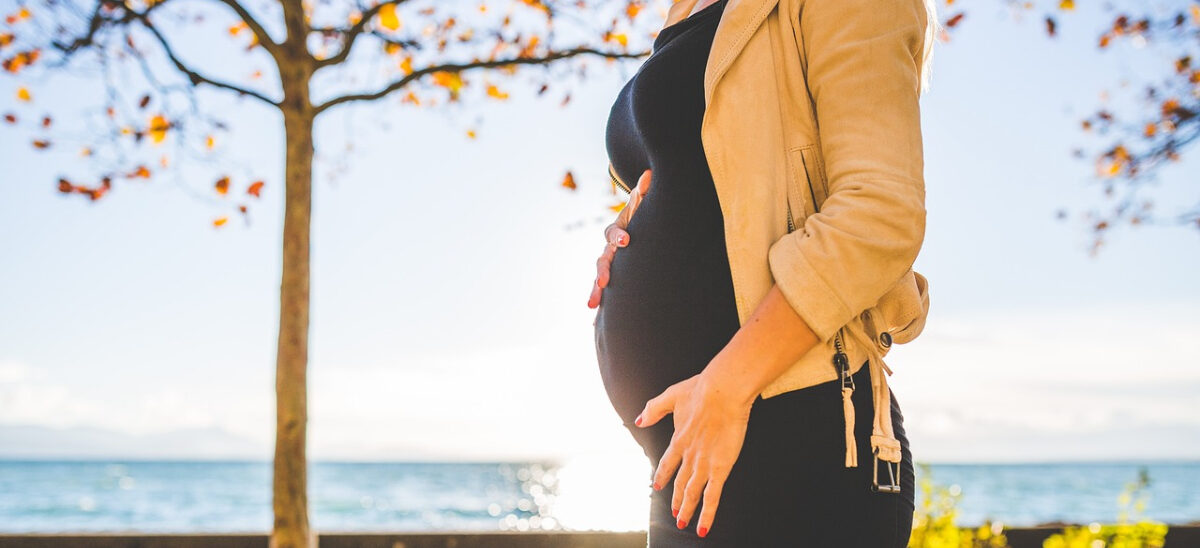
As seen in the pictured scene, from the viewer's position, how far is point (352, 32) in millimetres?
4480

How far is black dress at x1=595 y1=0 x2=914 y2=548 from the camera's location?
39.7 inches

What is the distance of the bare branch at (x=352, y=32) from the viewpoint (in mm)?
4363

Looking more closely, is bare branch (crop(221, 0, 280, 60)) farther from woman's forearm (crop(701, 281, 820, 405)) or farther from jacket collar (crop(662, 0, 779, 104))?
woman's forearm (crop(701, 281, 820, 405))

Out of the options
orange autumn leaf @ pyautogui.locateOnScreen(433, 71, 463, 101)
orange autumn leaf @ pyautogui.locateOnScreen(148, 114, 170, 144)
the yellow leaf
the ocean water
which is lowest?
the ocean water

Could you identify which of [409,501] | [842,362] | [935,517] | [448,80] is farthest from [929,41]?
[409,501]

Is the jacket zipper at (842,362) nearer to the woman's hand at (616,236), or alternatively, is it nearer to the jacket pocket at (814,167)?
the jacket pocket at (814,167)

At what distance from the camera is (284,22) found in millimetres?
4254

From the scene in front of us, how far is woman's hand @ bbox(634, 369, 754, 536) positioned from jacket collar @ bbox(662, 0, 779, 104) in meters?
0.39

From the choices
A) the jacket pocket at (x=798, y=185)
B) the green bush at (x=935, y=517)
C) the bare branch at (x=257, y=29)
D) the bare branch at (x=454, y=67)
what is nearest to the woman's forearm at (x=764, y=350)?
the jacket pocket at (x=798, y=185)

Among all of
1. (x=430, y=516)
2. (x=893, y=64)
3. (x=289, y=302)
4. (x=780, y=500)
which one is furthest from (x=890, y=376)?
(x=430, y=516)

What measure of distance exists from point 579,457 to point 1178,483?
56673mm

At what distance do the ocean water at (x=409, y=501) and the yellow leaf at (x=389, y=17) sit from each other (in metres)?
19.3

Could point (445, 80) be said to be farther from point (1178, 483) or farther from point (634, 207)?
point (1178, 483)

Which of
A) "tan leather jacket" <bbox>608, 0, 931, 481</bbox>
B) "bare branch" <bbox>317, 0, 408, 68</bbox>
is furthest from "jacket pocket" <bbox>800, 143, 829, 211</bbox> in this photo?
"bare branch" <bbox>317, 0, 408, 68</bbox>
